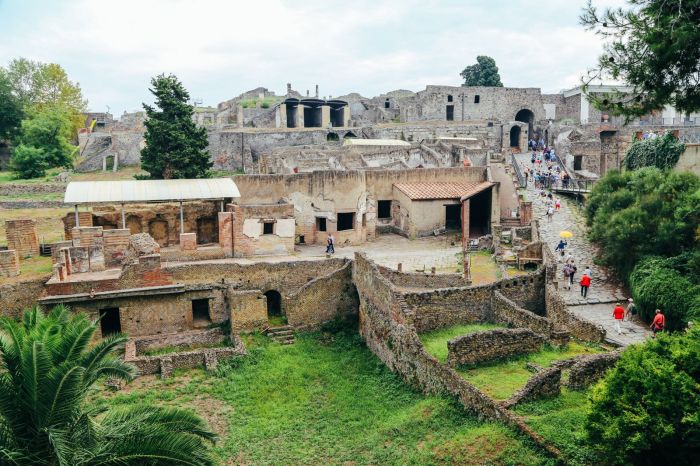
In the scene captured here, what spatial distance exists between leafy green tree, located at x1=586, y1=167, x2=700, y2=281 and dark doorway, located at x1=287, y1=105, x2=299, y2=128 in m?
31.9

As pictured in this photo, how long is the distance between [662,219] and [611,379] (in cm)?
1201

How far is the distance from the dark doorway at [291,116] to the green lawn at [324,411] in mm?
32260

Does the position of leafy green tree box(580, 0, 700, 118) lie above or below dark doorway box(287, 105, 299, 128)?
below

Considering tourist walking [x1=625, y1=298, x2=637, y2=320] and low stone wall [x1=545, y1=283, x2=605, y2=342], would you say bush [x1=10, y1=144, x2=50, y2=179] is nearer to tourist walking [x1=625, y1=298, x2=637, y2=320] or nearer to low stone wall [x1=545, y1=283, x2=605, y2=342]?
low stone wall [x1=545, y1=283, x2=605, y2=342]

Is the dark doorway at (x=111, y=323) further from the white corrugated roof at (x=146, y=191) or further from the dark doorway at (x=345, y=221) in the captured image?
the dark doorway at (x=345, y=221)

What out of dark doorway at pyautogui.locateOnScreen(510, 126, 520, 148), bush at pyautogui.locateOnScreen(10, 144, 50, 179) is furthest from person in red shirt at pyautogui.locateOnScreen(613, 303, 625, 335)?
bush at pyautogui.locateOnScreen(10, 144, 50, 179)

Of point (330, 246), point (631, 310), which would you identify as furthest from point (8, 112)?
point (631, 310)

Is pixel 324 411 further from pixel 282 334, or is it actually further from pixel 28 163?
pixel 28 163

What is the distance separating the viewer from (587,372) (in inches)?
540

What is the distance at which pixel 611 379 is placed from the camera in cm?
1049

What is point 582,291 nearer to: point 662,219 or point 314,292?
point 662,219

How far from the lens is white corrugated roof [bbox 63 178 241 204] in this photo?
24656 mm

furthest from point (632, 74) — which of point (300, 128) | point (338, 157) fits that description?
point (300, 128)

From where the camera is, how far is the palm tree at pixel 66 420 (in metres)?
9.62
